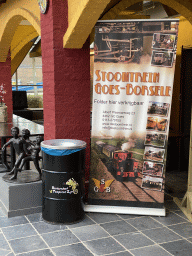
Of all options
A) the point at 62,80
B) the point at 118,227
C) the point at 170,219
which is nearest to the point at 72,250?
the point at 118,227

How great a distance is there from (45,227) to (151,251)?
1.33 m

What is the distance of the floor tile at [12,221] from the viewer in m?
4.18

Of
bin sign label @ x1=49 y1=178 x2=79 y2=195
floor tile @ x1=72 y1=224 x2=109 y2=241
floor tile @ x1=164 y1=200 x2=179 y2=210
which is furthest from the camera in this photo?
floor tile @ x1=164 y1=200 x2=179 y2=210

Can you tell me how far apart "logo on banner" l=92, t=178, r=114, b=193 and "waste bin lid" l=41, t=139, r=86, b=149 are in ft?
2.00

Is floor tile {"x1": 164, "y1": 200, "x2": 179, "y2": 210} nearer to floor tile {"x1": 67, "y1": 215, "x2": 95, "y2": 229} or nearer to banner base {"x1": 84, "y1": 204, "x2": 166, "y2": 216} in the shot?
banner base {"x1": 84, "y1": 204, "x2": 166, "y2": 216}

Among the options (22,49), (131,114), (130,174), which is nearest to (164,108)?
(131,114)

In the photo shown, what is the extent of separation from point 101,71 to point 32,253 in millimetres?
2327

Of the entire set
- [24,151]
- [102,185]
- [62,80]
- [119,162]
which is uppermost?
[62,80]

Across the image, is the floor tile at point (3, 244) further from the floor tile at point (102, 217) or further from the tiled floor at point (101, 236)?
the floor tile at point (102, 217)

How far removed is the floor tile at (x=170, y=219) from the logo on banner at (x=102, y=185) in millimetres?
730

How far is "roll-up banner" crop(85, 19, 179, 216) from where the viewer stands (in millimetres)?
4188

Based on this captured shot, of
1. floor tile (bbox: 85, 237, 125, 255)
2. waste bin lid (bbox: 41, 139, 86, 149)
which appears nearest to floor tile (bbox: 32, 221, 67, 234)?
floor tile (bbox: 85, 237, 125, 255)

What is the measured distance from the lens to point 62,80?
459 centimetres

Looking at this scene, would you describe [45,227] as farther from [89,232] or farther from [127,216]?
[127,216]
